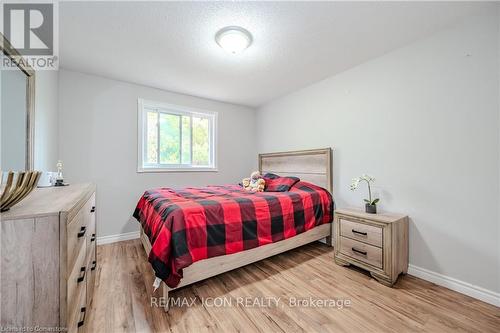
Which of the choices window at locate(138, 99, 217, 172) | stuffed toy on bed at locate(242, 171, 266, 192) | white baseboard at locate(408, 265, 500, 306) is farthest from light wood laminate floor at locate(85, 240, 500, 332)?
window at locate(138, 99, 217, 172)

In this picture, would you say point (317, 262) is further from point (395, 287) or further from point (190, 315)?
point (190, 315)

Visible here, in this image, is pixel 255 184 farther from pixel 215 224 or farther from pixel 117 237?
pixel 117 237

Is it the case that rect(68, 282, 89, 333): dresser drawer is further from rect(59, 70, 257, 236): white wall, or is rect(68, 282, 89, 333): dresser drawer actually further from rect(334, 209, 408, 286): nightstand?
rect(334, 209, 408, 286): nightstand

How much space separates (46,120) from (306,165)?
125 inches

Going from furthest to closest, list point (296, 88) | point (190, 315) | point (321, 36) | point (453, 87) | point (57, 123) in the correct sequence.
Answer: point (296, 88)
point (57, 123)
point (321, 36)
point (453, 87)
point (190, 315)

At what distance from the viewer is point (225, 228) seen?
1.83 m

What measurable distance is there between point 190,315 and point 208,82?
2783 mm

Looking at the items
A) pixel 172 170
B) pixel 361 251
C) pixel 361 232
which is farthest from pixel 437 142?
pixel 172 170

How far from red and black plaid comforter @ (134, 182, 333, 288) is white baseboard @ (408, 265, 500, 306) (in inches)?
41.5

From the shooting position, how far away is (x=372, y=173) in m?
2.39

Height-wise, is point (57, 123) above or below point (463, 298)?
above

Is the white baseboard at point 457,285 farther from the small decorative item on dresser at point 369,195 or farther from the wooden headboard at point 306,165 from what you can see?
the wooden headboard at point 306,165

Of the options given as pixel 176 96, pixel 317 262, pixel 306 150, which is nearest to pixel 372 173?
pixel 306 150

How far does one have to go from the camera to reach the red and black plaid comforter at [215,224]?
1540mm
